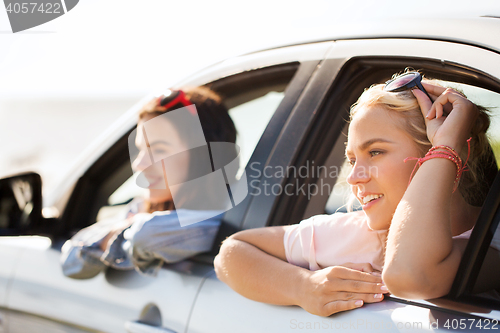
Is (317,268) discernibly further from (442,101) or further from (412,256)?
(442,101)

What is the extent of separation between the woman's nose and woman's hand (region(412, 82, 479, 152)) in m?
0.19

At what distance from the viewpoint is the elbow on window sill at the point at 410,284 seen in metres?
1.00

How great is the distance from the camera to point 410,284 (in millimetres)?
1006

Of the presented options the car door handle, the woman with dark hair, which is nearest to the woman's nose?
the woman with dark hair

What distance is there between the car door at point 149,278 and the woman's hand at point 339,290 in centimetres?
42

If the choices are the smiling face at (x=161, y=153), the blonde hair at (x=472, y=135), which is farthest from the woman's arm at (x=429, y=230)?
the smiling face at (x=161, y=153)

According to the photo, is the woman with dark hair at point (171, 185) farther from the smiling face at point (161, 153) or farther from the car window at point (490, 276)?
the car window at point (490, 276)

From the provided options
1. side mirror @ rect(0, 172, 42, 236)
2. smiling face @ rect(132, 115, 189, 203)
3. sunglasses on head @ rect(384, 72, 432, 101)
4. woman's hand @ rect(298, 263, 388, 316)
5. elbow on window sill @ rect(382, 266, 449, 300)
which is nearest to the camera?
elbow on window sill @ rect(382, 266, 449, 300)

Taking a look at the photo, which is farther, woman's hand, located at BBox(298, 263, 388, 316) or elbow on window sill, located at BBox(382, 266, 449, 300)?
woman's hand, located at BBox(298, 263, 388, 316)

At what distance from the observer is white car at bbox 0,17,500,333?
3.46ft

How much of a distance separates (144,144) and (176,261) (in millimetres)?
717

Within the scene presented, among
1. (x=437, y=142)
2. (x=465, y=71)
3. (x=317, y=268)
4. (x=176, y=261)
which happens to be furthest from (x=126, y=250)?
(x=465, y=71)

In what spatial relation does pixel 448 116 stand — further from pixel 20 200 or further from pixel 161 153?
pixel 20 200

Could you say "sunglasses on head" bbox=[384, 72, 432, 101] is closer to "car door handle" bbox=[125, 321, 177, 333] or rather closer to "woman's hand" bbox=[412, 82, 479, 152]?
"woman's hand" bbox=[412, 82, 479, 152]
